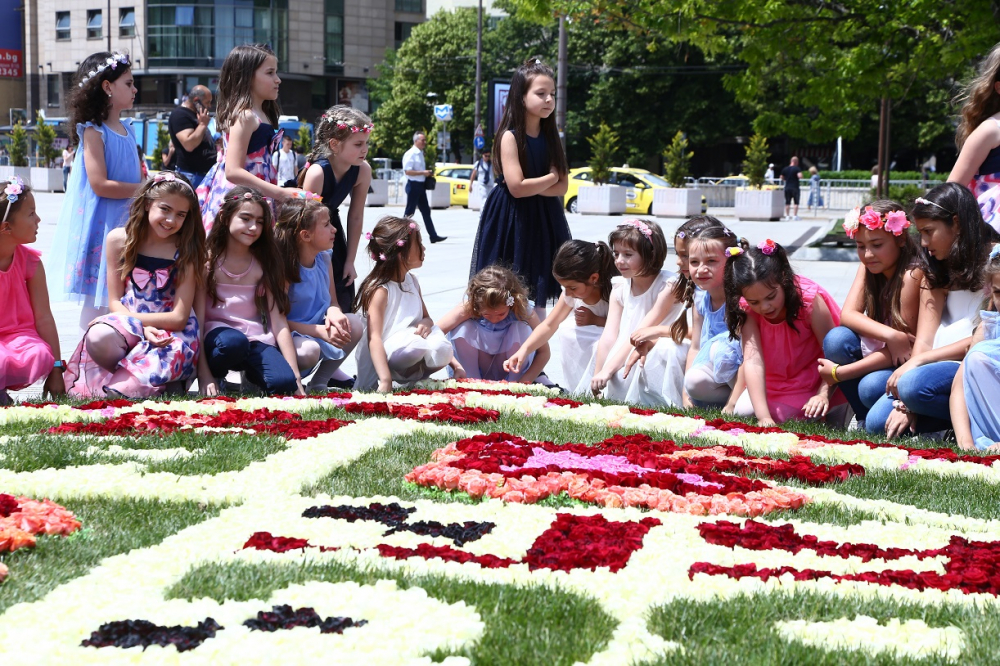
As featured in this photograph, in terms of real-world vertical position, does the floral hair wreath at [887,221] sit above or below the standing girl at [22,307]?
above

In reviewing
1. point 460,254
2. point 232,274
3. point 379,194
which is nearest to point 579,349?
point 232,274

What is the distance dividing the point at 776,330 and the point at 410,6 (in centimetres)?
7087

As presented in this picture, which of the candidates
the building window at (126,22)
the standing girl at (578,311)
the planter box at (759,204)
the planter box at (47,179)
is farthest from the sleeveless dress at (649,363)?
the building window at (126,22)

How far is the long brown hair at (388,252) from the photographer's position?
6.91 metres

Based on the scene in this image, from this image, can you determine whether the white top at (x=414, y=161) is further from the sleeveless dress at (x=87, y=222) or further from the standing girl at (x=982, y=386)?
the standing girl at (x=982, y=386)

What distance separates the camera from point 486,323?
7223 mm

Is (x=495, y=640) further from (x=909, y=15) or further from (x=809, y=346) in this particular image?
(x=909, y=15)

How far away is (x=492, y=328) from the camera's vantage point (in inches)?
284

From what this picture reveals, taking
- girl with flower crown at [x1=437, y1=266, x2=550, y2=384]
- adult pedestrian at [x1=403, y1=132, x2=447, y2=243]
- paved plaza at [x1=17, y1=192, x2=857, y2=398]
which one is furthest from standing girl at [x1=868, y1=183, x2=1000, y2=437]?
adult pedestrian at [x1=403, y1=132, x2=447, y2=243]

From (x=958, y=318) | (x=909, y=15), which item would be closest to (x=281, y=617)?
(x=958, y=318)

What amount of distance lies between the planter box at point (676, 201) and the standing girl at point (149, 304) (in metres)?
24.2

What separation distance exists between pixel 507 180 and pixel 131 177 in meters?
2.22

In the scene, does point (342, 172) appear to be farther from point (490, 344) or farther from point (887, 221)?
point (887, 221)

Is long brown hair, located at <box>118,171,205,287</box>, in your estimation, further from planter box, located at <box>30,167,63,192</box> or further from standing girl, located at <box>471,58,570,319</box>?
planter box, located at <box>30,167,63,192</box>
